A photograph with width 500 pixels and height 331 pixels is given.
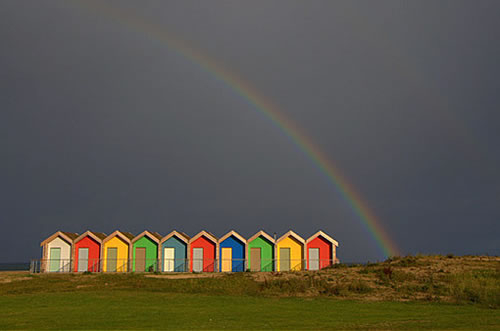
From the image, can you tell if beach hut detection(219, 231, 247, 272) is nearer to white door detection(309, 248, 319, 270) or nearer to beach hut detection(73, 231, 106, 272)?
white door detection(309, 248, 319, 270)

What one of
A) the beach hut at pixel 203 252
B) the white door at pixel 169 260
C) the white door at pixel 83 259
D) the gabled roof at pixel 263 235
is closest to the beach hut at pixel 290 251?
the gabled roof at pixel 263 235

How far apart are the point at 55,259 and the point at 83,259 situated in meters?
A: 3.01

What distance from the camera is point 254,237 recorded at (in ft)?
182

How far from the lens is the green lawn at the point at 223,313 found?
1875cm

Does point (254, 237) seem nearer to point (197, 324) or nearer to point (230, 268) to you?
point (230, 268)

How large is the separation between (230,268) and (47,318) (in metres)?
35.0

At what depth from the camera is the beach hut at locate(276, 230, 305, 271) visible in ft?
180

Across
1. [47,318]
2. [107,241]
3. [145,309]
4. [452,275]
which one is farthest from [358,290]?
[107,241]

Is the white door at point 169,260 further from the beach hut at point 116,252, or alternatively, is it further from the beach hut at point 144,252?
the beach hut at point 116,252

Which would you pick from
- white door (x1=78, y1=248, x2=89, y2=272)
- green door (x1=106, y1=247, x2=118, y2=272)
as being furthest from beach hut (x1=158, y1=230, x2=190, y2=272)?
white door (x1=78, y1=248, x2=89, y2=272)

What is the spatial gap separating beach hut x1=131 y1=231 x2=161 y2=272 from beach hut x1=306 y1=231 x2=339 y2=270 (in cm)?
1630

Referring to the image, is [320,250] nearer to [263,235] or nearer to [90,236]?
[263,235]

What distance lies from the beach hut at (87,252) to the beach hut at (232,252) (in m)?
13.3

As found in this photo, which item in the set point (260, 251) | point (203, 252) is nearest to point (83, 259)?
point (203, 252)
